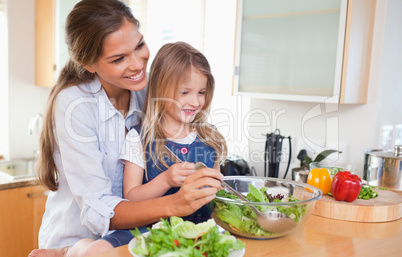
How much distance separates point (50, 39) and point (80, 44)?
72.6 inches

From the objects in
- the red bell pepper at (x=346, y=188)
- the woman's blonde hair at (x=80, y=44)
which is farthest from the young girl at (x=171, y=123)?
the red bell pepper at (x=346, y=188)

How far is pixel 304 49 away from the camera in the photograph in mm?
1980

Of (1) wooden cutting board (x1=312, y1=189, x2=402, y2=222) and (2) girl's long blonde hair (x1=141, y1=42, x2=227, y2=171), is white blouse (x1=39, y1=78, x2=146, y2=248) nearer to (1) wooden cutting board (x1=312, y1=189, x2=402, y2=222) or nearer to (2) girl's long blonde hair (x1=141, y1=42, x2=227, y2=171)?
(2) girl's long blonde hair (x1=141, y1=42, x2=227, y2=171)

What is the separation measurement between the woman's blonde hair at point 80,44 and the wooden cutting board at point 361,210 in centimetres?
89

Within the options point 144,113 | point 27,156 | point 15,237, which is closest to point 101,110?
point 144,113

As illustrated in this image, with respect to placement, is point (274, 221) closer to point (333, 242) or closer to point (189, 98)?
point (333, 242)

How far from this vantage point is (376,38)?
1.95 metres

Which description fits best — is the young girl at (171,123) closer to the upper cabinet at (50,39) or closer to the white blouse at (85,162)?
the white blouse at (85,162)

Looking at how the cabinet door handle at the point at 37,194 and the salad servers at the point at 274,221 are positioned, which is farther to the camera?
the cabinet door handle at the point at 37,194

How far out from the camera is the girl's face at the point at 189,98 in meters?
1.35

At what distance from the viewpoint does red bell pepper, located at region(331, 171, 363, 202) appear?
4.07ft

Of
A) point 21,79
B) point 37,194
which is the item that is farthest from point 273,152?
point 21,79

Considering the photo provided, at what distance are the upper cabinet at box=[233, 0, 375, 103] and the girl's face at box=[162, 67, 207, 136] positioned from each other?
79cm

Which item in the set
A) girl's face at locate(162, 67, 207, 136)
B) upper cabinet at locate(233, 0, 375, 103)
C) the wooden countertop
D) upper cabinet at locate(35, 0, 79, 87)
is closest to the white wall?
upper cabinet at locate(35, 0, 79, 87)
